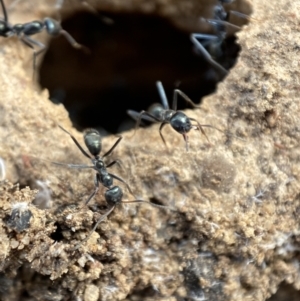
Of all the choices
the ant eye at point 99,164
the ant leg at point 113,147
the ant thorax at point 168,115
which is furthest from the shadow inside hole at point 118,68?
the ant eye at point 99,164

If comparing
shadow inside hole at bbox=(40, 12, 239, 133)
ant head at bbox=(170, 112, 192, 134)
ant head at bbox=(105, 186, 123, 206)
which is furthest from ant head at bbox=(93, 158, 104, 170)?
shadow inside hole at bbox=(40, 12, 239, 133)

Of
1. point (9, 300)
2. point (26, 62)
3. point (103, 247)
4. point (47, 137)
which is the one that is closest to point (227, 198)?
point (103, 247)

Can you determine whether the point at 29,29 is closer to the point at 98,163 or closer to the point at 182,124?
the point at 98,163

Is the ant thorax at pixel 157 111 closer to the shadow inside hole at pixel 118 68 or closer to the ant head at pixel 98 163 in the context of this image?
the ant head at pixel 98 163

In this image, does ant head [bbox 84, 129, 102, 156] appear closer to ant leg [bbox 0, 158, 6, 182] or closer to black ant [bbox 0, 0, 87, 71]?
ant leg [bbox 0, 158, 6, 182]

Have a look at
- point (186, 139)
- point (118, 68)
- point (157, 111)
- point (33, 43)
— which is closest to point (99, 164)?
point (186, 139)
